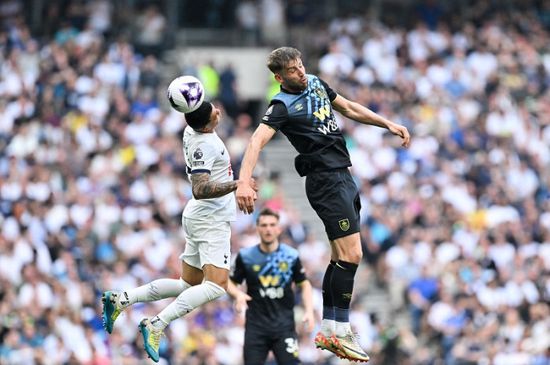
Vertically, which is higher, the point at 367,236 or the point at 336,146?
the point at 336,146

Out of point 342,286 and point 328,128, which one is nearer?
point 328,128

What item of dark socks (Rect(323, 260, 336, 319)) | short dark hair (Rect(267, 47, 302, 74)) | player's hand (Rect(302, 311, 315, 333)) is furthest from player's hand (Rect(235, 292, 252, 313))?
short dark hair (Rect(267, 47, 302, 74))

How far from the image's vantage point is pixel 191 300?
1116 centimetres

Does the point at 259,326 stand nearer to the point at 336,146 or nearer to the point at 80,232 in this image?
the point at 336,146

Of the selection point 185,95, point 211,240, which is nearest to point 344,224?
point 211,240

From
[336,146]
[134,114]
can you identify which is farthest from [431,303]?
[336,146]

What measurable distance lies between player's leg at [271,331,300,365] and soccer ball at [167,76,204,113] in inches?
159

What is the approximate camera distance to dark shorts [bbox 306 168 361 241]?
1109 centimetres

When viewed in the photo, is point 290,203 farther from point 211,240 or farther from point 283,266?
point 211,240

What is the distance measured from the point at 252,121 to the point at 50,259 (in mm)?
8614

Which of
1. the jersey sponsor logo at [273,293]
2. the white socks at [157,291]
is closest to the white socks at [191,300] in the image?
the white socks at [157,291]

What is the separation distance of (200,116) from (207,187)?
0.69m

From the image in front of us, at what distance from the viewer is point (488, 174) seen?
24.6m

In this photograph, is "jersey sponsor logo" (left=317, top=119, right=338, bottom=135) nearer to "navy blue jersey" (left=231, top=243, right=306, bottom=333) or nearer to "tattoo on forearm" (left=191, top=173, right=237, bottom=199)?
"tattoo on forearm" (left=191, top=173, right=237, bottom=199)
